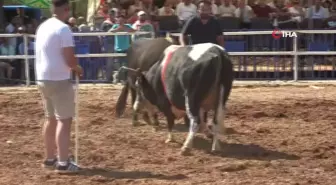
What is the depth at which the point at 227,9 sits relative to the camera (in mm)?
20031

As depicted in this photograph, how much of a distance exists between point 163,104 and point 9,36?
25.9 feet

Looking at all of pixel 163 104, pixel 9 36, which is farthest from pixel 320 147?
pixel 9 36

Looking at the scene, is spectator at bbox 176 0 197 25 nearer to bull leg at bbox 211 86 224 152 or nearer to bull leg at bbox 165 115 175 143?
bull leg at bbox 165 115 175 143

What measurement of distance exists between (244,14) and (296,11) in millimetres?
1406

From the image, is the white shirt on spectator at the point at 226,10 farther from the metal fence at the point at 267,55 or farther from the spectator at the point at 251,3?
the metal fence at the point at 267,55

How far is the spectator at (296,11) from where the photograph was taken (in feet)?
64.7

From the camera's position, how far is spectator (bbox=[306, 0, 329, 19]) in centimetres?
1975

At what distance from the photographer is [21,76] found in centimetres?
1784

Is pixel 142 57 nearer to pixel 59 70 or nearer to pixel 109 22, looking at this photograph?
pixel 59 70

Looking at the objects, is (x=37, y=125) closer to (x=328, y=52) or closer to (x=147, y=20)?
(x=147, y=20)

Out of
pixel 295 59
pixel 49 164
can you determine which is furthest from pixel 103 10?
pixel 49 164

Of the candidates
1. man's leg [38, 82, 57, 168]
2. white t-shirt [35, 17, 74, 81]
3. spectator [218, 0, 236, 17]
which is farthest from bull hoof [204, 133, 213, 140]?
spectator [218, 0, 236, 17]

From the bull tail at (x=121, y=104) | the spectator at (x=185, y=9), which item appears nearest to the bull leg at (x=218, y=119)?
the bull tail at (x=121, y=104)

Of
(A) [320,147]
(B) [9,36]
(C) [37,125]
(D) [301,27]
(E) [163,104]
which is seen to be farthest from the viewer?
(D) [301,27]
